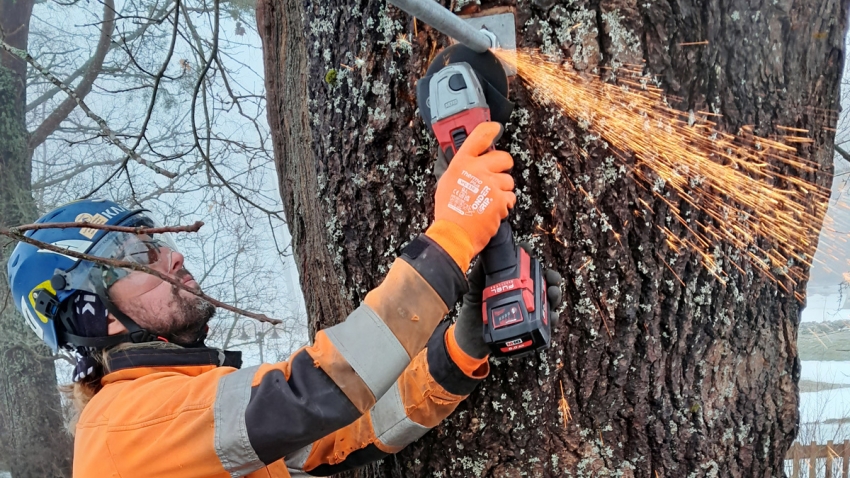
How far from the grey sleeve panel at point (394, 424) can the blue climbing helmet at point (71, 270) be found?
868 mm

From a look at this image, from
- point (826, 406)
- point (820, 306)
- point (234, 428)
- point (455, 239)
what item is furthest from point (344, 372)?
point (820, 306)

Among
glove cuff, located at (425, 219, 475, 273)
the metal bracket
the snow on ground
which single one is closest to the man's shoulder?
glove cuff, located at (425, 219, 475, 273)

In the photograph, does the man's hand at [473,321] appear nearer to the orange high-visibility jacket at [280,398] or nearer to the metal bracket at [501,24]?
the orange high-visibility jacket at [280,398]

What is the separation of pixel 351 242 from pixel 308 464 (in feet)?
2.86

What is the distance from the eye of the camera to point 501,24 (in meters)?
1.28

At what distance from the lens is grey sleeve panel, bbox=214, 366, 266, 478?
4.08ft

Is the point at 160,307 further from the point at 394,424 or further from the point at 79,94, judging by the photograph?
the point at 79,94

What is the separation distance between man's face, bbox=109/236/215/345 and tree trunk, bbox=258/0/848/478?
0.64 meters

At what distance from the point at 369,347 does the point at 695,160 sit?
935 millimetres

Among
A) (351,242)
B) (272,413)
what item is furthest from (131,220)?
(272,413)

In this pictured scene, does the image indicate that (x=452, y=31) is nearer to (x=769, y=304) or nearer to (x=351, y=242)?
(x=351, y=242)

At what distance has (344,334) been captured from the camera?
1.24 metres

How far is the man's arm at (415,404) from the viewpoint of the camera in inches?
59.2

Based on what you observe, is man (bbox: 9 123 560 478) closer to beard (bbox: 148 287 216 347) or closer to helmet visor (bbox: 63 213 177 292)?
beard (bbox: 148 287 216 347)
